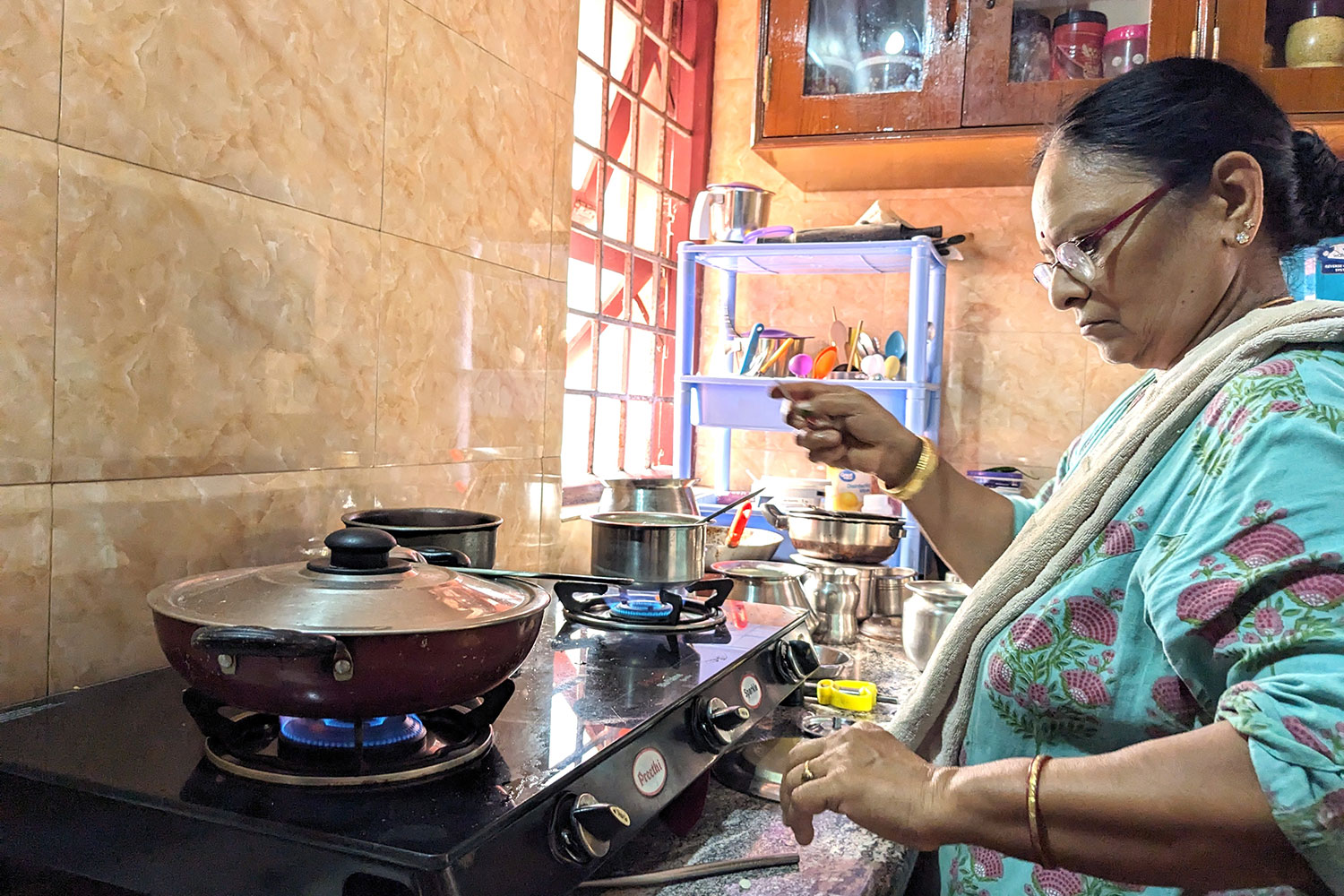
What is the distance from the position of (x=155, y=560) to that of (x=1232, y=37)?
7.39ft

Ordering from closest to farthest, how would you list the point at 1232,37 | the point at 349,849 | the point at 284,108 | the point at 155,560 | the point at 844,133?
the point at 349,849 → the point at 155,560 → the point at 284,108 → the point at 1232,37 → the point at 844,133

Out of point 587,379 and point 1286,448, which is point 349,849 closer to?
point 1286,448

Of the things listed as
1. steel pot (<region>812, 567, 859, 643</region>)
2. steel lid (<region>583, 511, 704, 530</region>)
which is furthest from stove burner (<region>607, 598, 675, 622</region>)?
steel pot (<region>812, 567, 859, 643</region>)

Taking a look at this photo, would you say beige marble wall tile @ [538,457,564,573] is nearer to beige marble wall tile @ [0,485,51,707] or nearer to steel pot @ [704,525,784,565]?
steel pot @ [704,525,784,565]

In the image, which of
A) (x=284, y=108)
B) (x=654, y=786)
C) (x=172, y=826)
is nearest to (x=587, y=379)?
(x=284, y=108)

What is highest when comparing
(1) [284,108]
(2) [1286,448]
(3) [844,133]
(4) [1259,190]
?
(3) [844,133]

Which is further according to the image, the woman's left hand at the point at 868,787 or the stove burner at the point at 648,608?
the stove burner at the point at 648,608

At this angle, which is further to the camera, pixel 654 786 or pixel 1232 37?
pixel 1232 37

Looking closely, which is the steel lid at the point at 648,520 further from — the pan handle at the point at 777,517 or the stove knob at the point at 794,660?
the pan handle at the point at 777,517

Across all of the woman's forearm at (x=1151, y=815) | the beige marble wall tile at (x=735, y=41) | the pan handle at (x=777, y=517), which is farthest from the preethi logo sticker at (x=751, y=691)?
the beige marble wall tile at (x=735, y=41)

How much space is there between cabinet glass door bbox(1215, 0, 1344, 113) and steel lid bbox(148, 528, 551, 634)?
2.04 m

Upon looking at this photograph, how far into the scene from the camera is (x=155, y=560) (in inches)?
39.9

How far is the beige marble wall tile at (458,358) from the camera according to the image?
1.36 m

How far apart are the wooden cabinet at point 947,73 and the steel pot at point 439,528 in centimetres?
148
